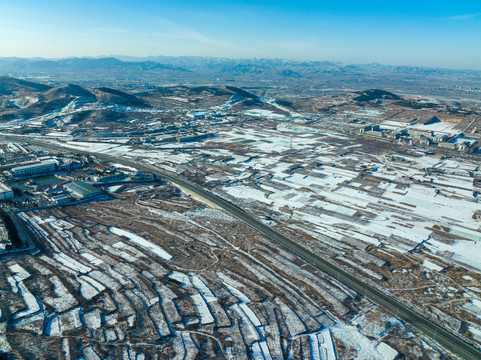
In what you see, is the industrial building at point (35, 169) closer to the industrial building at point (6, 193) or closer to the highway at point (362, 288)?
the industrial building at point (6, 193)

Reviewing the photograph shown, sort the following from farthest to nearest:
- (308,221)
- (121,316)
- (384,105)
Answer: (384,105), (308,221), (121,316)

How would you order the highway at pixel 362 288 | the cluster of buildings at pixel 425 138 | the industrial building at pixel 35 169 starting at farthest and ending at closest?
1. the cluster of buildings at pixel 425 138
2. the industrial building at pixel 35 169
3. the highway at pixel 362 288

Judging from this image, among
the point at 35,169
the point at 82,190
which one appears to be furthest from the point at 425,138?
the point at 35,169

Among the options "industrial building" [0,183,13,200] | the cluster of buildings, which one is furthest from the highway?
the cluster of buildings

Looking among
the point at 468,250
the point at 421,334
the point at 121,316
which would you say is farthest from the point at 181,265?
the point at 468,250

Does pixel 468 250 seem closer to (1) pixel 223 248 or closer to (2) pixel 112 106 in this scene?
(1) pixel 223 248

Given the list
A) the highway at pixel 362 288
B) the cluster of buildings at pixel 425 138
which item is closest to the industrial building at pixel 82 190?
the highway at pixel 362 288
